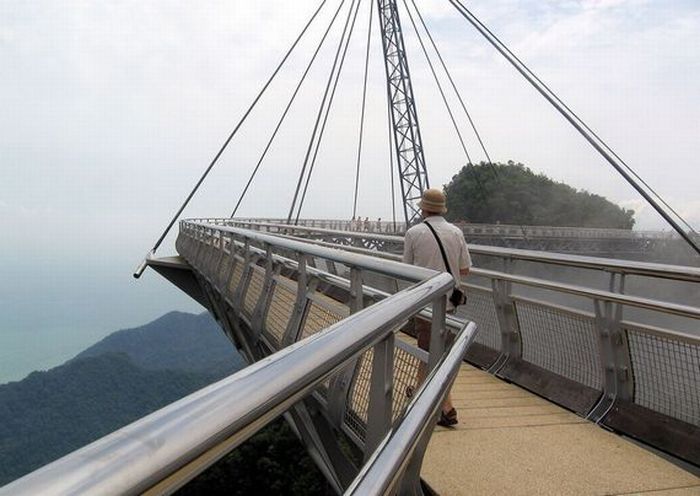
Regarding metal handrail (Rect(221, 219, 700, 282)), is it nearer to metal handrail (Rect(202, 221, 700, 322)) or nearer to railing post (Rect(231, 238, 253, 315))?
metal handrail (Rect(202, 221, 700, 322))

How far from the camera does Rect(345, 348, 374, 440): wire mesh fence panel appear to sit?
11.7ft

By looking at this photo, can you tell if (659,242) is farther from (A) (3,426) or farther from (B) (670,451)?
Answer: (A) (3,426)

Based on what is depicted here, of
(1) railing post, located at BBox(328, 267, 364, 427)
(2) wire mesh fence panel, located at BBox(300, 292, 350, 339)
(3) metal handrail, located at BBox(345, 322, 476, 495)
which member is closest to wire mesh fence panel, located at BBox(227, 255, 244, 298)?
(2) wire mesh fence panel, located at BBox(300, 292, 350, 339)

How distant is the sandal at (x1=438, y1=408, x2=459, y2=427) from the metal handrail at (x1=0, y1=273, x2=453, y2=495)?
125 inches

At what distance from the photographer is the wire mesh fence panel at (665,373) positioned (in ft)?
13.8

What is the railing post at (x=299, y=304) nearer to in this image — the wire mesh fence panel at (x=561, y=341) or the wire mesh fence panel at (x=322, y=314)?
the wire mesh fence panel at (x=322, y=314)

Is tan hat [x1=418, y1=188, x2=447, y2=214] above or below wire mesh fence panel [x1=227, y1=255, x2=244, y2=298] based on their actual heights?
above

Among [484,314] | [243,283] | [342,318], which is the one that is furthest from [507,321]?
[243,283]

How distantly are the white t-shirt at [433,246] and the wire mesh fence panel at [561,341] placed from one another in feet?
5.35

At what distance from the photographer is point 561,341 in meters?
5.47

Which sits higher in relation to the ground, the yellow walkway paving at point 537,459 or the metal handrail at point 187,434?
the metal handrail at point 187,434

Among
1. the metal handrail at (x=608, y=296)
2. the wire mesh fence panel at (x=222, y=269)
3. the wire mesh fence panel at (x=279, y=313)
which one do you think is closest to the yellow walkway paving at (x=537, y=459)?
the metal handrail at (x=608, y=296)

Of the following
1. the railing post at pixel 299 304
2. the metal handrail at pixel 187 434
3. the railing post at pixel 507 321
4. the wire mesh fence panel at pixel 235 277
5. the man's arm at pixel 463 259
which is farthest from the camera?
the wire mesh fence panel at pixel 235 277

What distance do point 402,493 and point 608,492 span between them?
4.67 ft
